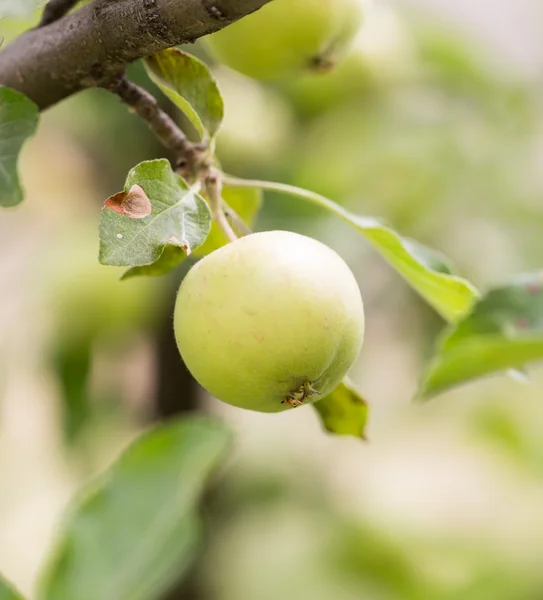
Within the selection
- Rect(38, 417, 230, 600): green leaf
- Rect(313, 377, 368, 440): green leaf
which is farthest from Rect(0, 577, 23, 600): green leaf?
Rect(313, 377, 368, 440): green leaf

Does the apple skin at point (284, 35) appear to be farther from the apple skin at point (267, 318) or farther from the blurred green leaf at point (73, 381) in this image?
the blurred green leaf at point (73, 381)

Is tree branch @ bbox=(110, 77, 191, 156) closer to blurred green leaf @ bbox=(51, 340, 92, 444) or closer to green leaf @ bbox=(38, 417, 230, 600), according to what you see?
green leaf @ bbox=(38, 417, 230, 600)

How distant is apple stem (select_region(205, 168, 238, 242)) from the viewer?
36 centimetres

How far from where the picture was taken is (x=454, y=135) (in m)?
1.21

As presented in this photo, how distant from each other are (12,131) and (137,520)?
38cm

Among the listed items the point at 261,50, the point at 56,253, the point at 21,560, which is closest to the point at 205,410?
the point at 56,253

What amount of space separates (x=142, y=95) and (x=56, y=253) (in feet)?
2.25

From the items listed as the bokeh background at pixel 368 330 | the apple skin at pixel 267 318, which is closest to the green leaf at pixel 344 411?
the apple skin at pixel 267 318

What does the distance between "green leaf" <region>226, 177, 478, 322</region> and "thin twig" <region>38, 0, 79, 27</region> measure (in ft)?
0.33

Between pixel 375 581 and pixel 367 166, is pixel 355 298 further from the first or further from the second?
pixel 375 581

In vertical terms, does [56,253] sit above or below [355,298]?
below

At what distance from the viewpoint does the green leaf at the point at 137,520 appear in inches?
23.6

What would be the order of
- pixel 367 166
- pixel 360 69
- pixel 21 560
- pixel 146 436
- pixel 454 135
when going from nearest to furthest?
pixel 146 436 < pixel 360 69 < pixel 367 166 < pixel 454 135 < pixel 21 560

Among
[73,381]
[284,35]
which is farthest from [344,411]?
[73,381]
